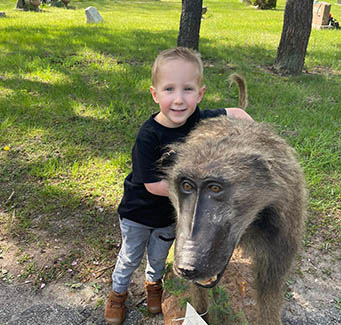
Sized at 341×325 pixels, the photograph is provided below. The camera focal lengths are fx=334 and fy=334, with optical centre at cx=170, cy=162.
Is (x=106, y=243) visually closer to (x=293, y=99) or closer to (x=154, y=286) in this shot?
(x=154, y=286)

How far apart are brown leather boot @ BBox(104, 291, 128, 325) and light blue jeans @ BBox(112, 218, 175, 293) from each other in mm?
43

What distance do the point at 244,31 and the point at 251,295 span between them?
1034 cm

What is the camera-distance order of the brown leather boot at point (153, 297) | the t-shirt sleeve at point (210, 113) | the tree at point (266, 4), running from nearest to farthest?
the t-shirt sleeve at point (210, 113)
the brown leather boot at point (153, 297)
the tree at point (266, 4)

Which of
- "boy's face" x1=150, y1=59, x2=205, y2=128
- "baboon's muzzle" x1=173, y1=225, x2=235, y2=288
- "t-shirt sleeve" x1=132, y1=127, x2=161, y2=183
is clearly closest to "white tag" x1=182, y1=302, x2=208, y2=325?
"baboon's muzzle" x1=173, y1=225, x2=235, y2=288

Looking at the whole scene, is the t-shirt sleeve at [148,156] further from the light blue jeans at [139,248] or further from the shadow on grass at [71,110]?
the shadow on grass at [71,110]

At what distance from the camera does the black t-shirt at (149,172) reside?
2041mm

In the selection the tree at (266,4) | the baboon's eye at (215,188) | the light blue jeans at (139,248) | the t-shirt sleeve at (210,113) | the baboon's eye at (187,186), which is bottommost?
the light blue jeans at (139,248)

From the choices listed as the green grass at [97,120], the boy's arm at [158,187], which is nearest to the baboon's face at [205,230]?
the boy's arm at [158,187]

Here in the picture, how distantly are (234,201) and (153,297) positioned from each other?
4.93ft

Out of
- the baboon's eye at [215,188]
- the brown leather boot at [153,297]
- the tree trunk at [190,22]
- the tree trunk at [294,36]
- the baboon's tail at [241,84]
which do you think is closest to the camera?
the baboon's eye at [215,188]

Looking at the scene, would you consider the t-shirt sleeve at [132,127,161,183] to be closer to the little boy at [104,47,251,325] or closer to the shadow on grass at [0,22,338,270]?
the little boy at [104,47,251,325]

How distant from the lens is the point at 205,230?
1.37 metres

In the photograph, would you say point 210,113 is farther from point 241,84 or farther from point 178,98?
point 241,84

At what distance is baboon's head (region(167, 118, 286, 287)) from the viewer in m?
1.35
